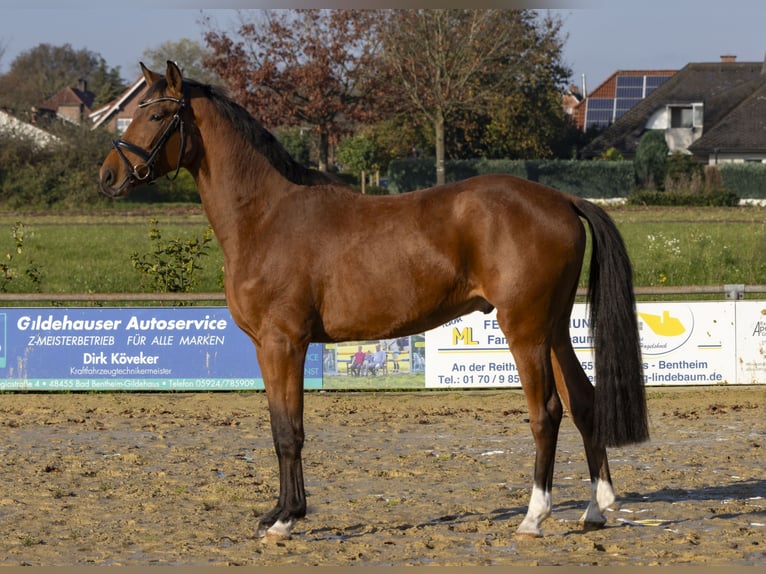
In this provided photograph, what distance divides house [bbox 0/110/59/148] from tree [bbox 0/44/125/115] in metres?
26.1

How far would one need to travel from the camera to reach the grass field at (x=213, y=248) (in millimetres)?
16906

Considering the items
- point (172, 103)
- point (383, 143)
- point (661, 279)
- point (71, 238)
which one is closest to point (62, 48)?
point (383, 143)

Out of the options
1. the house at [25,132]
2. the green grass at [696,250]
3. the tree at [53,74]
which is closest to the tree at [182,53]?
the tree at [53,74]

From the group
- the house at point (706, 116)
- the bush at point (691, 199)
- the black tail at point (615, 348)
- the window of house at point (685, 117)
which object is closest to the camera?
the black tail at point (615, 348)

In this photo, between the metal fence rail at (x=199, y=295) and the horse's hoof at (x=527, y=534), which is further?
the metal fence rail at (x=199, y=295)

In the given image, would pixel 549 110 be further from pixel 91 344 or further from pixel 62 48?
pixel 62 48

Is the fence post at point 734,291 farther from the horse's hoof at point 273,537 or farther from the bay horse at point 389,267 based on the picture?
the horse's hoof at point 273,537

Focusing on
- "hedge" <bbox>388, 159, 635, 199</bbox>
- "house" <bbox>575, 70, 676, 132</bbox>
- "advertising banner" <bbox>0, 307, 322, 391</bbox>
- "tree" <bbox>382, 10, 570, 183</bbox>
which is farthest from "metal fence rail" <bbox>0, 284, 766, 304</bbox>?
"house" <bbox>575, 70, 676, 132</bbox>

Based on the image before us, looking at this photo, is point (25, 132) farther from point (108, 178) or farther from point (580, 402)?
point (580, 402)

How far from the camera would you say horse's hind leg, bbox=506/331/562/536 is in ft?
18.6

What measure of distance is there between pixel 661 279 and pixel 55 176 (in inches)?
1136

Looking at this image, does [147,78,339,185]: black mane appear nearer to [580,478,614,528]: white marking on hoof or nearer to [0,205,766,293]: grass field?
[580,478,614,528]: white marking on hoof

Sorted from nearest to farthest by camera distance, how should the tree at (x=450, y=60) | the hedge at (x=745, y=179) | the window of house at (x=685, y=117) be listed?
the tree at (x=450, y=60), the hedge at (x=745, y=179), the window of house at (x=685, y=117)

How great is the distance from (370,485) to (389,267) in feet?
6.29
